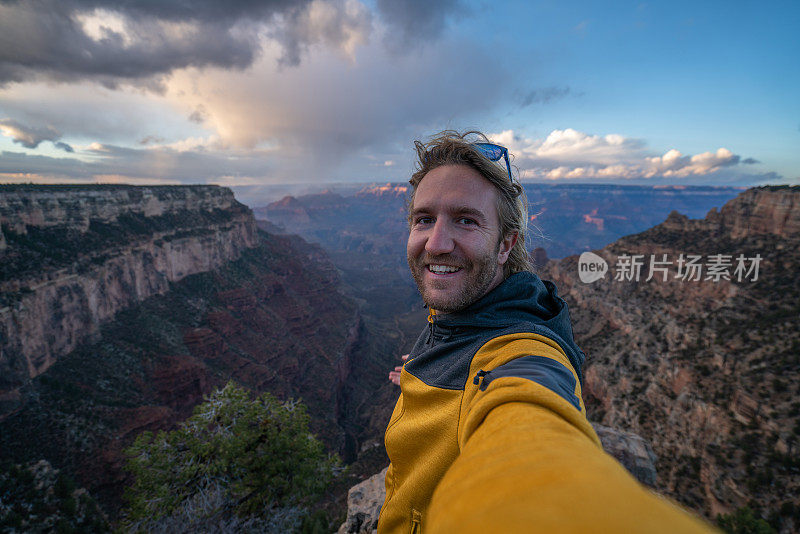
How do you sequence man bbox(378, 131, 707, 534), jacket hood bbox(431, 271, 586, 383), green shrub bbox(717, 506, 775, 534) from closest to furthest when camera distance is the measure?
man bbox(378, 131, 707, 534)
jacket hood bbox(431, 271, 586, 383)
green shrub bbox(717, 506, 775, 534)

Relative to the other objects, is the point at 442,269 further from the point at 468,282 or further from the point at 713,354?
the point at 713,354

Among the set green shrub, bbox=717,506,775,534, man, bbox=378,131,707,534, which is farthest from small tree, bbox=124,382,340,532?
green shrub, bbox=717,506,775,534

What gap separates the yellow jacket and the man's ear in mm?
221

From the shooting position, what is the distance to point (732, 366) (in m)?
17.3

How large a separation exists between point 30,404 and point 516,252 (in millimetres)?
32357

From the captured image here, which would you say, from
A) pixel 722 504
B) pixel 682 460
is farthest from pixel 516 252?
pixel 682 460

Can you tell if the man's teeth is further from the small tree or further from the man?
the small tree

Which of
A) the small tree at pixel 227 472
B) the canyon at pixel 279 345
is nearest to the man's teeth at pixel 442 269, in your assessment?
the canyon at pixel 279 345

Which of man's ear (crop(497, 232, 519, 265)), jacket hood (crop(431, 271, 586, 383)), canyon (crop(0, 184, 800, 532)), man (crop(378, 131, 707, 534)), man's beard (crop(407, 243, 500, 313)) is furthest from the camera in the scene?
canyon (crop(0, 184, 800, 532))

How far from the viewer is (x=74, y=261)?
26.5 meters

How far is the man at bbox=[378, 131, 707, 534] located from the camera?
27.5 inches

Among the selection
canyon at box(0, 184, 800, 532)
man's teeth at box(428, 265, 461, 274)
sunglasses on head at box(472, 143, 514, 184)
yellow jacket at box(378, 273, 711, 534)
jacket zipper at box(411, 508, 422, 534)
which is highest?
sunglasses on head at box(472, 143, 514, 184)

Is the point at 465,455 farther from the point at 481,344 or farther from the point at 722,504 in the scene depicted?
the point at 722,504

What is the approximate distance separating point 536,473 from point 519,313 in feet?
4.58
